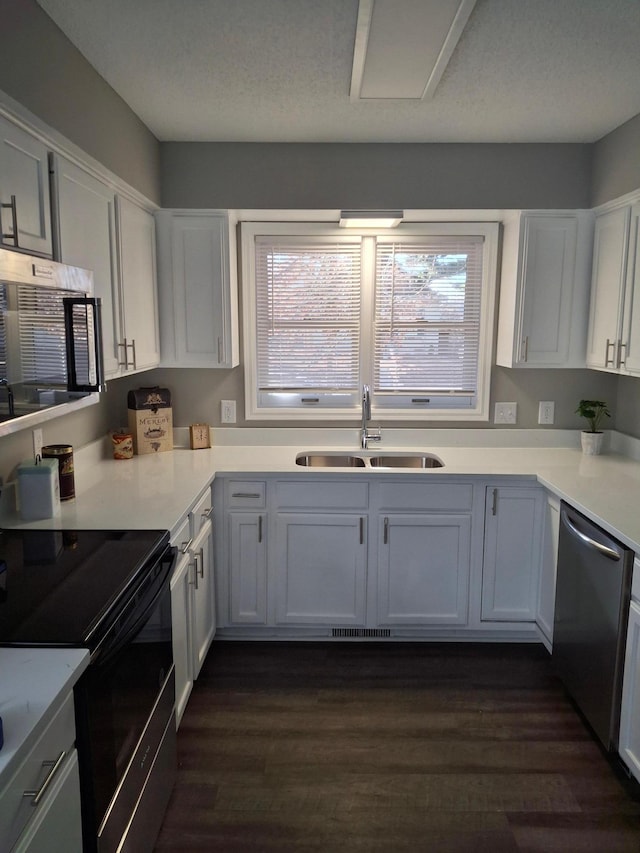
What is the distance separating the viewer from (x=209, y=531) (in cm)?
277

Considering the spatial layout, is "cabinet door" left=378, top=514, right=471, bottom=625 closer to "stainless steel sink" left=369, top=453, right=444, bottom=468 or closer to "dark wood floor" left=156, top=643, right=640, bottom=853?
"dark wood floor" left=156, top=643, right=640, bottom=853

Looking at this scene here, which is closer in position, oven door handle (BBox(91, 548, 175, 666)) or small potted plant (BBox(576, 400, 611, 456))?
oven door handle (BBox(91, 548, 175, 666))

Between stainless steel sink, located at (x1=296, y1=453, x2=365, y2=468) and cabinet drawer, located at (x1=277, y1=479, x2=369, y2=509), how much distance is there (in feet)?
1.34

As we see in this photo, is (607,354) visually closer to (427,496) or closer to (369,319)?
(427,496)

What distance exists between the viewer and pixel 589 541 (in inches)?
89.0

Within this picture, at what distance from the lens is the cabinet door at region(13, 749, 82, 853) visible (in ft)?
3.50

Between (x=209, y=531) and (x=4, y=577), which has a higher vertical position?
(x=4, y=577)

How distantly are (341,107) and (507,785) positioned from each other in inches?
105

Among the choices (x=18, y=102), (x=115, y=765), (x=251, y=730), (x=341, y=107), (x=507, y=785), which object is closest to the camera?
(x=115, y=765)

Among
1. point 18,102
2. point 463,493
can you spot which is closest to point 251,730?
point 463,493

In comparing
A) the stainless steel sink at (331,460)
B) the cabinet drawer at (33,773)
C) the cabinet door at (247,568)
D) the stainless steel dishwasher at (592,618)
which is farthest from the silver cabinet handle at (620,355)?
the cabinet drawer at (33,773)

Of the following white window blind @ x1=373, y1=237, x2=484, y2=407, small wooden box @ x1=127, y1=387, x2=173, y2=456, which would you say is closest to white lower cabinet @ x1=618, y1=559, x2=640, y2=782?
white window blind @ x1=373, y1=237, x2=484, y2=407

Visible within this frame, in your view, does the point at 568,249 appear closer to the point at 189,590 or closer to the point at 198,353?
the point at 198,353

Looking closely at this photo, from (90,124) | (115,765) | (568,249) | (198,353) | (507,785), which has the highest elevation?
(90,124)
